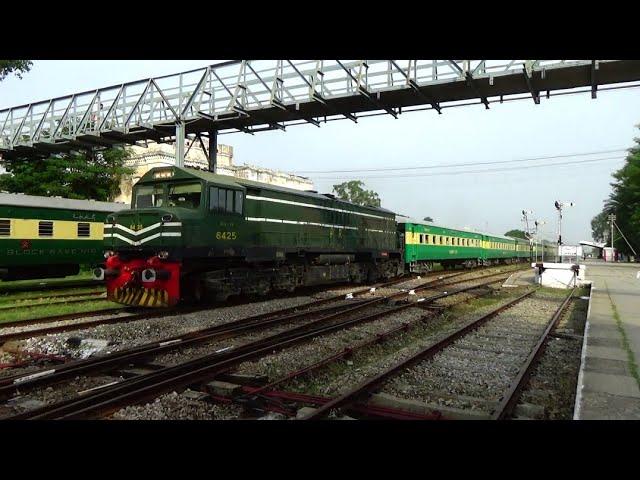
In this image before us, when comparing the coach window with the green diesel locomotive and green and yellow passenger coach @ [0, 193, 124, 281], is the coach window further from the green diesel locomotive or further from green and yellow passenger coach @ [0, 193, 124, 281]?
green and yellow passenger coach @ [0, 193, 124, 281]

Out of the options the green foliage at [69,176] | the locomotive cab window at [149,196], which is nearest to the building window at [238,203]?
the locomotive cab window at [149,196]

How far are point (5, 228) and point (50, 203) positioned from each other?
1.86 metres

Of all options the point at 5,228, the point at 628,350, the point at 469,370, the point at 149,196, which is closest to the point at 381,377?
the point at 469,370

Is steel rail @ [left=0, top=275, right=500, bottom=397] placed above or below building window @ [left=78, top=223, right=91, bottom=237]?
below

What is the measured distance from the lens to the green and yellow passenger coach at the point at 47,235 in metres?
16.2

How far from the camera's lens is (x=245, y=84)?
19.4 m

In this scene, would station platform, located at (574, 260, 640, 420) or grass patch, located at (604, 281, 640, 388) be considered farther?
grass patch, located at (604, 281, 640, 388)

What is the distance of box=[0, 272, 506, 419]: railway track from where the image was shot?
16.8ft

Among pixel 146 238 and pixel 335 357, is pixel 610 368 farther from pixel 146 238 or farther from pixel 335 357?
pixel 146 238

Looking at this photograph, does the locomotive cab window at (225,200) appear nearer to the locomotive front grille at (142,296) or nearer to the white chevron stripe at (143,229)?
the white chevron stripe at (143,229)

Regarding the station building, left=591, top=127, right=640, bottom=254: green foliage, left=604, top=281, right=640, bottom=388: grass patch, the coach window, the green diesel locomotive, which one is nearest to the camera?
left=604, top=281, right=640, bottom=388: grass patch

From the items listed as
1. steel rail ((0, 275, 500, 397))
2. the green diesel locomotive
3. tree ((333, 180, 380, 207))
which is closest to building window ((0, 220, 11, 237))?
the green diesel locomotive

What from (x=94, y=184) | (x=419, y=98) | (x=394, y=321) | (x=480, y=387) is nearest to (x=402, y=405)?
(x=480, y=387)

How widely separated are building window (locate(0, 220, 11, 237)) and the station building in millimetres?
14084
